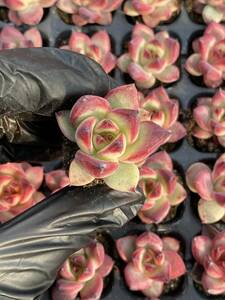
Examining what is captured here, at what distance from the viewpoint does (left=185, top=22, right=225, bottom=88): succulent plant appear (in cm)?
130

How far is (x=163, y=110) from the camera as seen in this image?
4.13 ft

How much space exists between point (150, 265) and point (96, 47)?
499 millimetres

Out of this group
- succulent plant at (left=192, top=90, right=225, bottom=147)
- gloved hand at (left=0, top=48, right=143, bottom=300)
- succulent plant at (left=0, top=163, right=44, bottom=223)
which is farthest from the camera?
succulent plant at (left=192, top=90, right=225, bottom=147)

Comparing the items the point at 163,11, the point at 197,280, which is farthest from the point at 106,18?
the point at 197,280

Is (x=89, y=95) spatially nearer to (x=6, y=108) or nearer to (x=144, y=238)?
(x=6, y=108)

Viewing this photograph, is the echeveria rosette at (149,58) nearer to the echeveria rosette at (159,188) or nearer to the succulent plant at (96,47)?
the succulent plant at (96,47)

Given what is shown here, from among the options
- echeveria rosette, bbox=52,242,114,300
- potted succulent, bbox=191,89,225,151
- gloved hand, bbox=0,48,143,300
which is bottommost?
echeveria rosette, bbox=52,242,114,300

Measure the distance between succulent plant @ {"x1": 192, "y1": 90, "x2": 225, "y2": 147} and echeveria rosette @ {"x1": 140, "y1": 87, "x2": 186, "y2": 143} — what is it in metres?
0.04

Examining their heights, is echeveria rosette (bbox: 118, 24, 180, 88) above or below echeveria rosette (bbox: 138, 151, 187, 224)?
above

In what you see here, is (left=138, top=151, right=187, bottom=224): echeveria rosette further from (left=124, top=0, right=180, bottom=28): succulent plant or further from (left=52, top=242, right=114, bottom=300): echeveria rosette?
(left=124, top=0, right=180, bottom=28): succulent plant

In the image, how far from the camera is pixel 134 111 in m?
0.89

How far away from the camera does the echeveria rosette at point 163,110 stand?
1.24 meters

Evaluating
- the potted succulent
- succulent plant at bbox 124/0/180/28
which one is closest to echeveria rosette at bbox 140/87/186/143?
the potted succulent

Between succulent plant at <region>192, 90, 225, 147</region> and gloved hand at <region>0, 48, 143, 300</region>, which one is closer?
gloved hand at <region>0, 48, 143, 300</region>
